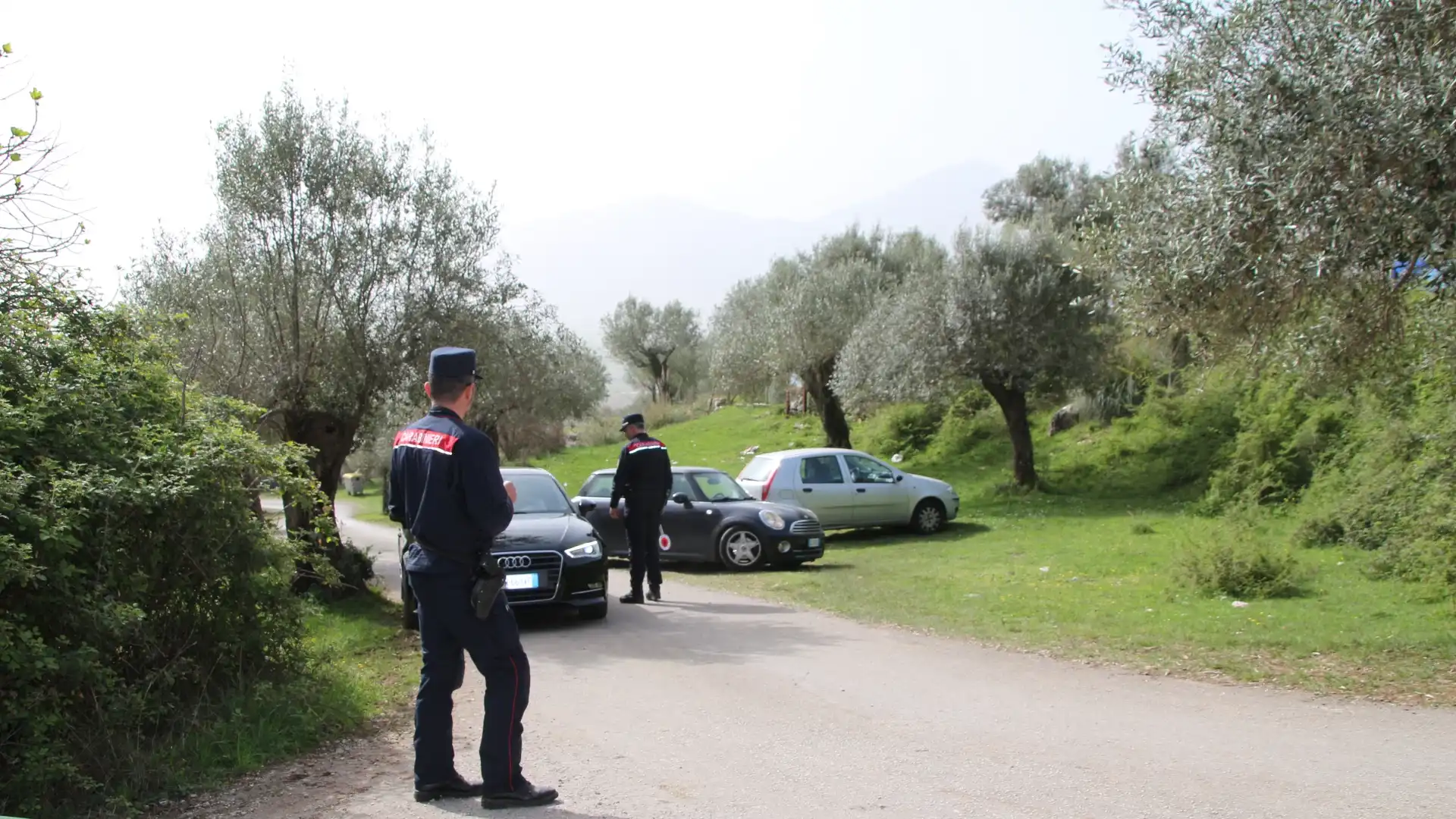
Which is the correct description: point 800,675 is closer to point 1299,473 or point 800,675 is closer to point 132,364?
point 132,364

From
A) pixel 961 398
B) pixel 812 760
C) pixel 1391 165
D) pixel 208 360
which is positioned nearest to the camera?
pixel 812 760

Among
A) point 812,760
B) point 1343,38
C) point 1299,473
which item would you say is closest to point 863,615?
point 812,760

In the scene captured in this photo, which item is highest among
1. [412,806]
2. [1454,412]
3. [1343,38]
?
[1343,38]

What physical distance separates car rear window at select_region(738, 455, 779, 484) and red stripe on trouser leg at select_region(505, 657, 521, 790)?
14488 mm

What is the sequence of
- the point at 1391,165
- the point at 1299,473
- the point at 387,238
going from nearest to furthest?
the point at 1391,165 → the point at 387,238 → the point at 1299,473

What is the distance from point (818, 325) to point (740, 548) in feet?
56.6

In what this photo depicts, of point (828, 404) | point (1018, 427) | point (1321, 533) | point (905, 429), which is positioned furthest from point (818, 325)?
point (1321, 533)

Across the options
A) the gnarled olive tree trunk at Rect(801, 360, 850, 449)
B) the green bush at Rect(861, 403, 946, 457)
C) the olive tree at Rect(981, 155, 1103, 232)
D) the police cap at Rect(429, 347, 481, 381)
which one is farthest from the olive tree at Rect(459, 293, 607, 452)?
the olive tree at Rect(981, 155, 1103, 232)

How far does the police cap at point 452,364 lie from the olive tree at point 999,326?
18856 mm

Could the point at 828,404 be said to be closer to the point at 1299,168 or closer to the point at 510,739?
the point at 1299,168

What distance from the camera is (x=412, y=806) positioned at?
4.94m

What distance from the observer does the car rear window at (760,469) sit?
19.4 meters

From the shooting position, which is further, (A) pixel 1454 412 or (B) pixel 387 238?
(B) pixel 387 238

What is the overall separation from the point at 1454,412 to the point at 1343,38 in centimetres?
582
